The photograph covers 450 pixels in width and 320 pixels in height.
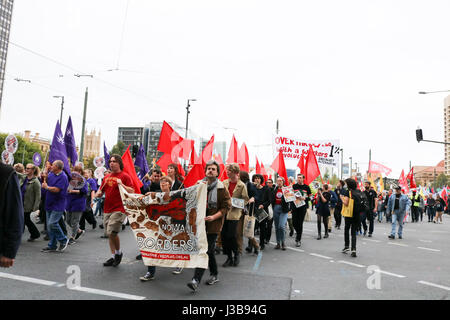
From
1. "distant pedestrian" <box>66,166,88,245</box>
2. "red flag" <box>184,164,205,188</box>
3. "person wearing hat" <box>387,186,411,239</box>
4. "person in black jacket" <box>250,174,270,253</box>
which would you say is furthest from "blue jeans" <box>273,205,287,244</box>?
"person wearing hat" <box>387,186,411,239</box>

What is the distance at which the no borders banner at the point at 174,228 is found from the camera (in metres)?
5.07

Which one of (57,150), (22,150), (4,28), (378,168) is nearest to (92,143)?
(4,28)

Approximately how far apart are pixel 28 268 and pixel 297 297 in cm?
426

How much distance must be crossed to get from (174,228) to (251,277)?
1.54m

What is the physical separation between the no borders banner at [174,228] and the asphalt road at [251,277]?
40 cm

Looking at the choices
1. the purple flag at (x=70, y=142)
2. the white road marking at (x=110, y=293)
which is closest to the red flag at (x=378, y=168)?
the purple flag at (x=70, y=142)

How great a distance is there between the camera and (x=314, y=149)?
16.8 meters

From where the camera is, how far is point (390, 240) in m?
11.7

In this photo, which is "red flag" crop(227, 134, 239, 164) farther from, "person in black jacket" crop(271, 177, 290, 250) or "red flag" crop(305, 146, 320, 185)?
"person in black jacket" crop(271, 177, 290, 250)

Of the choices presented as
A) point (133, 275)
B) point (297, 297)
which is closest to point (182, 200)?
point (133, 275)

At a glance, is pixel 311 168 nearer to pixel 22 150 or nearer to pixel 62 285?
pixel 62 285

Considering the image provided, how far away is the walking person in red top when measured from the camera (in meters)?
6.17
